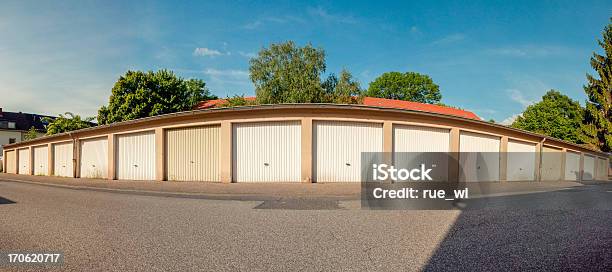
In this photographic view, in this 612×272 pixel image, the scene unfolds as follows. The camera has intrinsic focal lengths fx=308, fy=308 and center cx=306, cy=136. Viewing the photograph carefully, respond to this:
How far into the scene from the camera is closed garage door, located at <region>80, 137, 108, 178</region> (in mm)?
19094

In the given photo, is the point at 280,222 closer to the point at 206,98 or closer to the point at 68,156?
the point at 68,156

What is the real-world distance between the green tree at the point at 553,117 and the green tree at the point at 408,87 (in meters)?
14.3

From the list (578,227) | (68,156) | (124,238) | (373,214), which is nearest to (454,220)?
(373,214)

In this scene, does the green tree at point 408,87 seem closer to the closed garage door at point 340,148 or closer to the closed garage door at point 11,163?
the closed garage door at point 340,148

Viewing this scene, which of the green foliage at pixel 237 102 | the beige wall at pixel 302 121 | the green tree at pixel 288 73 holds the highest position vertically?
the green tree at pixel 288 73

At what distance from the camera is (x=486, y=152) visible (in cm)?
1852

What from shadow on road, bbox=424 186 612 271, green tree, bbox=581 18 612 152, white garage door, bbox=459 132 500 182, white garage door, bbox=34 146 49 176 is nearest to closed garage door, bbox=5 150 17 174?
white garage door, bbox=34 146 49 176

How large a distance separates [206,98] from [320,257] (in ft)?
144

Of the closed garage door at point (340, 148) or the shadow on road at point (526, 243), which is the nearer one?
the shadow on road at point (526, 243)

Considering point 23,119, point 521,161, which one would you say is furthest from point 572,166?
point 23,119

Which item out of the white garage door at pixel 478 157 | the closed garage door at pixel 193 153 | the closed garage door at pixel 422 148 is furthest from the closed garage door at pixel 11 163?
the white garage door at pixel 478 157

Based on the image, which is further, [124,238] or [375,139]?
[375,139]

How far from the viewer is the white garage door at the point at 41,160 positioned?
83.4 feet

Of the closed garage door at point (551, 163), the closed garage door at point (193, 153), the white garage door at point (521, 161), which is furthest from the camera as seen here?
the closed garage door at point (551, 163)
